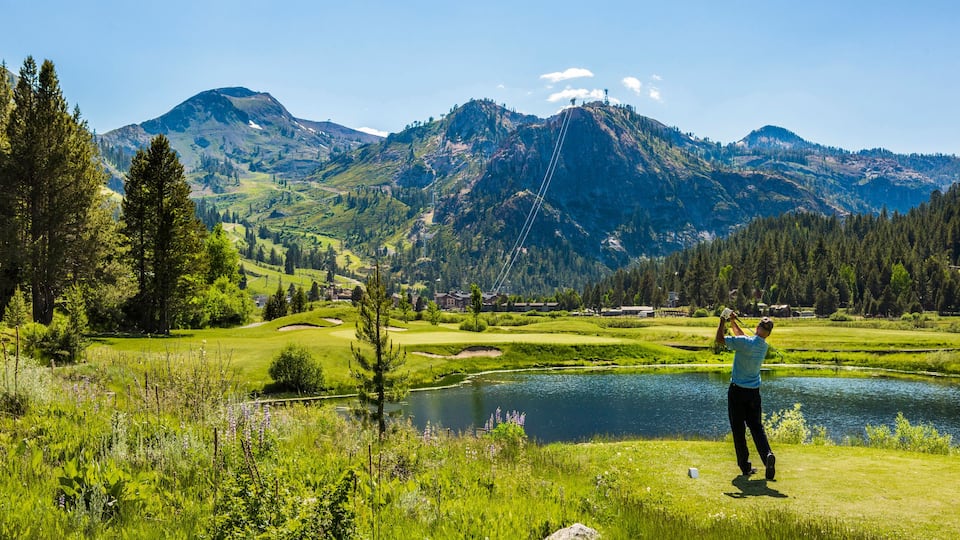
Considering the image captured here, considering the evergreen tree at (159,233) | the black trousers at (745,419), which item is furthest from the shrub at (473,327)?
the black trousers at (745,419)

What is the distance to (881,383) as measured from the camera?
55906mm

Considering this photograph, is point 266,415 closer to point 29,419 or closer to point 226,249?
point 29,419

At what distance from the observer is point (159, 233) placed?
52750mm

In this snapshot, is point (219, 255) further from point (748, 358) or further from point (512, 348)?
point (748, 358)

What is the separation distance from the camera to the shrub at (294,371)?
40.7 meters

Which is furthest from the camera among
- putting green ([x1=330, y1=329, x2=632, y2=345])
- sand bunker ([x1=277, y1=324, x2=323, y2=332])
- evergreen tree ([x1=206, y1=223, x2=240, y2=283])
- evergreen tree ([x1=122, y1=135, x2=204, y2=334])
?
evergreen tree ([x1=206, y1=223, x2=240, y2=283])

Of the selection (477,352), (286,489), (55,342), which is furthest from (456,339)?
(286,489)

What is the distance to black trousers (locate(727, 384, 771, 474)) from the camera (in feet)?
39.8

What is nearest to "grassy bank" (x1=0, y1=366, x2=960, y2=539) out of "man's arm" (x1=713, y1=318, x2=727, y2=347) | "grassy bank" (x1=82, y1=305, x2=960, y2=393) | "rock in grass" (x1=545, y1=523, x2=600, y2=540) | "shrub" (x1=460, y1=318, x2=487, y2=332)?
"rock in grass" (x1=545, y1=523, x2=600, y2=540)

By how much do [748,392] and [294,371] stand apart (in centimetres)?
3481

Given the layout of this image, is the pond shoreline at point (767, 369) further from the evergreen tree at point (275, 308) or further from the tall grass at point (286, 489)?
the evergreen tree at point (275, 308)

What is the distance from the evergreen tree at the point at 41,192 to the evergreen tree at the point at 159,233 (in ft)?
32.2

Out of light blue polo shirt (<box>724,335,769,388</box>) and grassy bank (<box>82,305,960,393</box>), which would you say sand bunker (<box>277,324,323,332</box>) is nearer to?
grassy bank (<box>82,305,960,393</box>)

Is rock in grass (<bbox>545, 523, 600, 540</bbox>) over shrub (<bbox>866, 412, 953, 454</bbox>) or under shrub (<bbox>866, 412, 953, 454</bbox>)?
over
